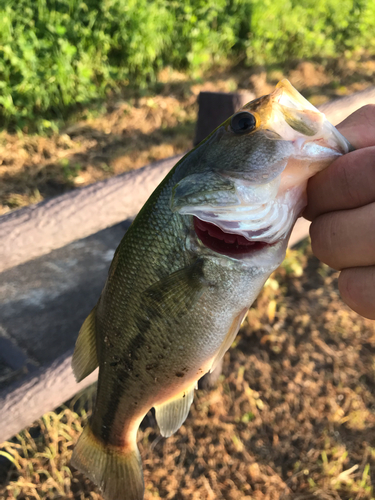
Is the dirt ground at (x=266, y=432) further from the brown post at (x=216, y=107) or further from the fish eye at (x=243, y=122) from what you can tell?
the fish eye at (x=243, y=122)

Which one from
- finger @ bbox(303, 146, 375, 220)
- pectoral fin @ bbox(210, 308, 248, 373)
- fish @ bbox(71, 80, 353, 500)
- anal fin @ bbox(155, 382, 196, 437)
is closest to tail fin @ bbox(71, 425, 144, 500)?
fish @ bbox(71, 80, 353, 500)

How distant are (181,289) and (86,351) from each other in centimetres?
43

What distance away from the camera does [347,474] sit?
7.24 ft

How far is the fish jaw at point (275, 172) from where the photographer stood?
950 mm

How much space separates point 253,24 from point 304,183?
20.4ft

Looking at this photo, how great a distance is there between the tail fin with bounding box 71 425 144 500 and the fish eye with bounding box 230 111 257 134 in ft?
3.48

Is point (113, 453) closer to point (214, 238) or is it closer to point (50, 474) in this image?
point (214, 238)

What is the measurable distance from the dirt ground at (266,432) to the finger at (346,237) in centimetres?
164

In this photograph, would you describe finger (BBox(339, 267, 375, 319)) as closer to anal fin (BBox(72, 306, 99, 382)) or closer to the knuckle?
the knuckle

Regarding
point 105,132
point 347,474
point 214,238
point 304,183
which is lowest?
point 347,474

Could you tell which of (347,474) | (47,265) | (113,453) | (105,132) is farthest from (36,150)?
(347,474)

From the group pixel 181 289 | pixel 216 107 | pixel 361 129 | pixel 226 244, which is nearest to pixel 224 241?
pixel 226 244

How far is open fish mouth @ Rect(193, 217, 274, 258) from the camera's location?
3.40 ft

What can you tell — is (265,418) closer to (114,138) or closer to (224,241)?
(224,241)
